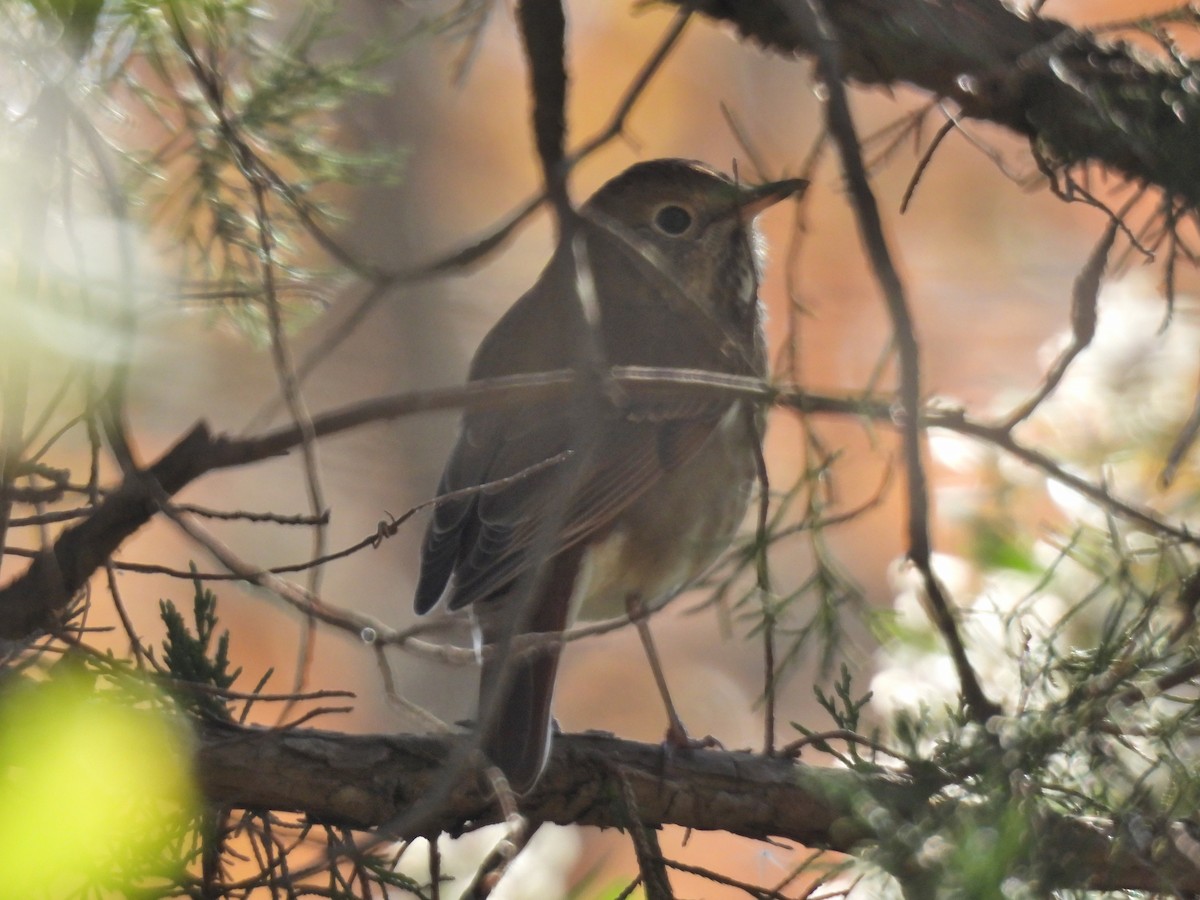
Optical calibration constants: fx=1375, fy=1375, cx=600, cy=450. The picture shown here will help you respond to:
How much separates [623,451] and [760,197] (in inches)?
20.2

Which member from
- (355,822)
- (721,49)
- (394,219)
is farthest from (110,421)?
(721,49)

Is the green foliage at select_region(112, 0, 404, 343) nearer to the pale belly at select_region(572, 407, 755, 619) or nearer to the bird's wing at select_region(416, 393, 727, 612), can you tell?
the bird's wing at select_region(416, 393, 727, 612)

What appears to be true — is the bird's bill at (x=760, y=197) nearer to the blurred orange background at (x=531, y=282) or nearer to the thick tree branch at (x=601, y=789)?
the thick tree branch at (x=601, y=789)

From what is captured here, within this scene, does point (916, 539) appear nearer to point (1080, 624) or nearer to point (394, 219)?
point (1080, 624)

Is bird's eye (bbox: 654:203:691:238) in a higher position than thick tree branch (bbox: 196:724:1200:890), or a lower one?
higher

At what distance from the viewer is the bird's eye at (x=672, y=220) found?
283 centimetres

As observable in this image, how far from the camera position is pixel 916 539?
100 cm

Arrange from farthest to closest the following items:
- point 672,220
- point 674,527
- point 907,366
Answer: point 672,220 < point 674,527 < point 907,366

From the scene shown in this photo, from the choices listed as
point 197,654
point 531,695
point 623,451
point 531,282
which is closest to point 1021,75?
point 623,451

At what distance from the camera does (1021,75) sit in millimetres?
1719

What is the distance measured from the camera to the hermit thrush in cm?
225

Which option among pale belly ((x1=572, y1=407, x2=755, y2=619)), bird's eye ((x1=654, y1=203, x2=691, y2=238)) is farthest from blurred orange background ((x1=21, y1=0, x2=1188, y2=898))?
pale belly ((x1=572, y1=407, x2=755, y2=619))

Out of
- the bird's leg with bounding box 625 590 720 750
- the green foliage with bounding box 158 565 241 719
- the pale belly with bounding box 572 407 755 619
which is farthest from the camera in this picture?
the pale belly with bounding box 572 407 755 619

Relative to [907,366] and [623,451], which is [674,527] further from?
[907,366]
